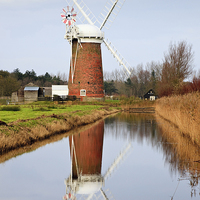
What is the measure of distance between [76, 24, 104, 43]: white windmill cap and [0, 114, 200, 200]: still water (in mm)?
30678

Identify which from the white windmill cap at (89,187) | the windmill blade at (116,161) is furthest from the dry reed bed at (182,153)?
the white windmill cap at (89,187)

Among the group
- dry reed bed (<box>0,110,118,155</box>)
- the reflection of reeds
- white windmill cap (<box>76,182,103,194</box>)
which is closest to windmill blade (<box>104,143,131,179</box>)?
white windmill cap (<box>76,182,103,194</box>)

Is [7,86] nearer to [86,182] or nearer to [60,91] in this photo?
[60,91]

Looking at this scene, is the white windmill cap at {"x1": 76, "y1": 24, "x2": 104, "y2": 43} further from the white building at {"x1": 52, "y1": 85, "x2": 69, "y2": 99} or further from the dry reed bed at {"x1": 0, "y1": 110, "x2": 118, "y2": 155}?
the dry reed bed at {"x1": 0, "y1": 110, "x2": 118, "y2": 155}

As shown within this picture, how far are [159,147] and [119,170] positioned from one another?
432cm

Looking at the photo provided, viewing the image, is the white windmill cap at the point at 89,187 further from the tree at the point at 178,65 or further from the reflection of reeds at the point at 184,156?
the tree at the point at 178,65

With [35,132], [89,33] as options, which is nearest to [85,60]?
[89,33]

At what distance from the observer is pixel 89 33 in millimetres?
44312

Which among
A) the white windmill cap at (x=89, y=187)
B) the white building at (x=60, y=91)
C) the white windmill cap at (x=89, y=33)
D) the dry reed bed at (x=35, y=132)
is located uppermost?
the white windmill cap at (x=89, y=33)

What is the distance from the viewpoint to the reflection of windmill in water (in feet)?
26.3

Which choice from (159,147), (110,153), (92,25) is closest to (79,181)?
(110,153)

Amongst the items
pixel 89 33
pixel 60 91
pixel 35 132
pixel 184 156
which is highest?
pixel 89 33

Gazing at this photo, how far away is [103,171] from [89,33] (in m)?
36.1

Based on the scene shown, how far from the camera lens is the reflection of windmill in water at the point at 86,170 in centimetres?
802
